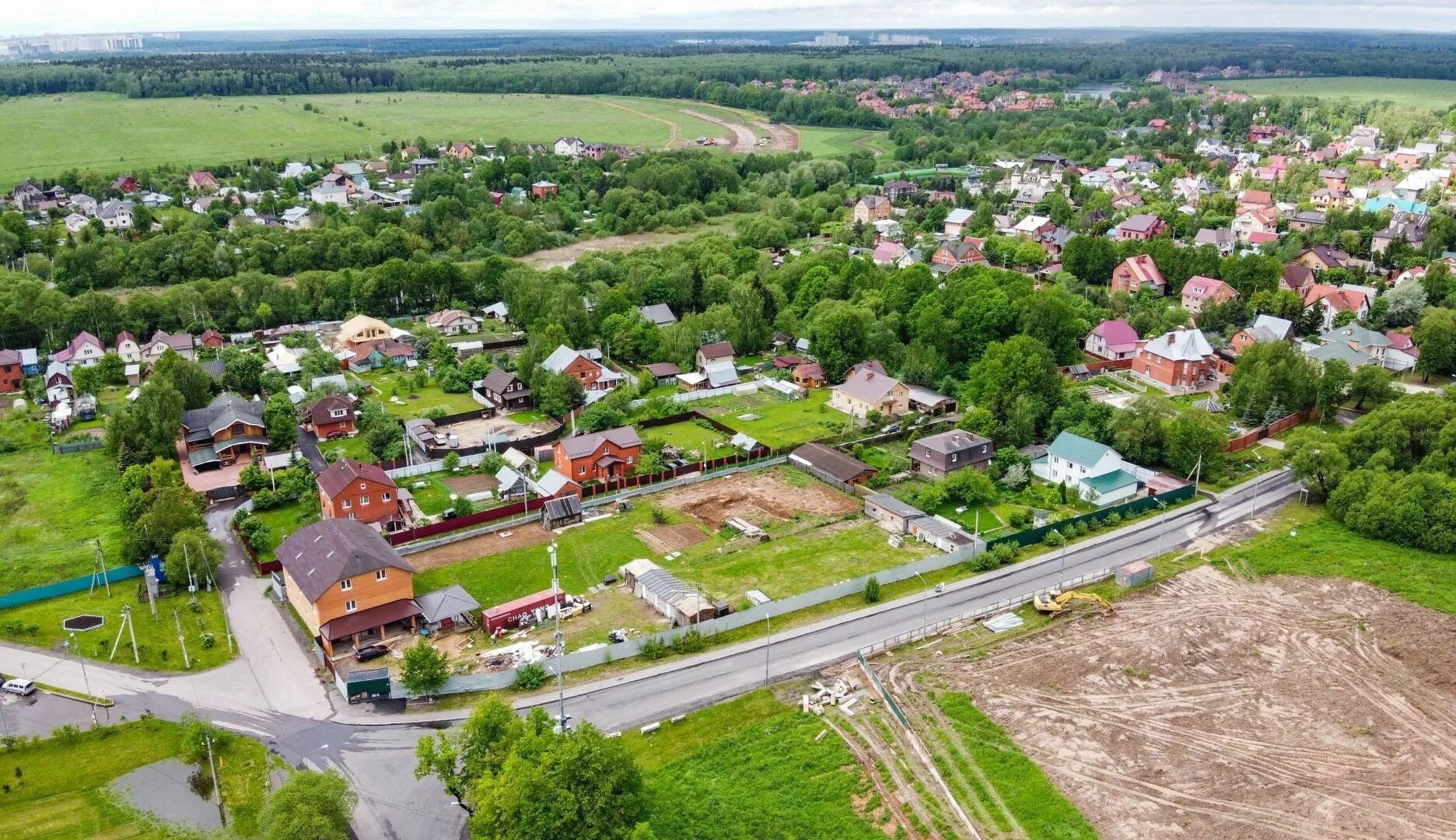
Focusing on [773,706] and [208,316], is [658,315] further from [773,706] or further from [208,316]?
[773,706]

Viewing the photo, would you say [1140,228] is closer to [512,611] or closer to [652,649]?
[652,649]

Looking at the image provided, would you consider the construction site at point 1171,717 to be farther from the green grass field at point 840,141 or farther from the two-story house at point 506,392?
the green grass field at point 840,141

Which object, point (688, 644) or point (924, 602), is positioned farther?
point (924, 602)

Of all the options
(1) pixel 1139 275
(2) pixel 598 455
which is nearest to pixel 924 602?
(2) pixel 598 455

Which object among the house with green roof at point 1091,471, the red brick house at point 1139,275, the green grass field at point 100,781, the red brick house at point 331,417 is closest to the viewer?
the green grass field at point 100,781

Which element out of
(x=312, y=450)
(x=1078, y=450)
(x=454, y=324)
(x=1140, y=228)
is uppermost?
(x=1140, y=228)

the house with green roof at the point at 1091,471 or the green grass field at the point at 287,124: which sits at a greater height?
the green grass field at the point at 287,124

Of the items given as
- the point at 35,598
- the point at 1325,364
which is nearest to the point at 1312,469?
the point at 1325,364

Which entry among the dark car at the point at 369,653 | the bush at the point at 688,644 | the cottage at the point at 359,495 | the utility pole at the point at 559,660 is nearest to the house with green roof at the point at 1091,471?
the bush at the point at 688,644
